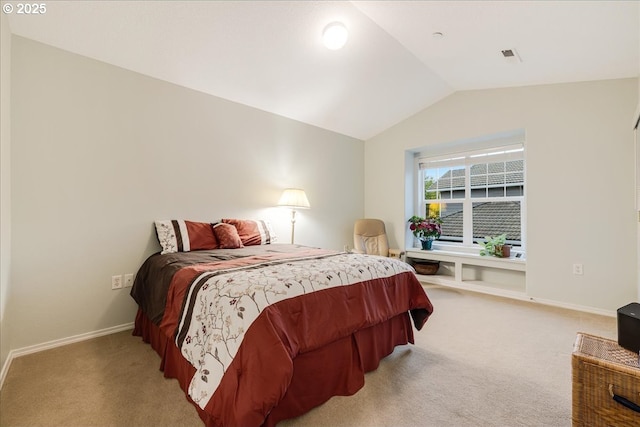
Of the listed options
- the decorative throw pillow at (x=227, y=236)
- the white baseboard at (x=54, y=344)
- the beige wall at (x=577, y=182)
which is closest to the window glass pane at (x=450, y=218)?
the beige wall at (x=577, y=182)

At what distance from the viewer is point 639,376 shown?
1083 mm

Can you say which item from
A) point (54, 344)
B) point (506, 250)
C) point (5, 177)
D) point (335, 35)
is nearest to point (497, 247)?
point (506, 250)

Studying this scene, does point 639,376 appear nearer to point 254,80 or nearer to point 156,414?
point 156,414

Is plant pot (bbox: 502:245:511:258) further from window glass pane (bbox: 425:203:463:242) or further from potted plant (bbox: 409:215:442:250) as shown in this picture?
potted plant (bbox: 409:215:442:250)

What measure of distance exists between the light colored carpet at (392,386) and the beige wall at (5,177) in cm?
32

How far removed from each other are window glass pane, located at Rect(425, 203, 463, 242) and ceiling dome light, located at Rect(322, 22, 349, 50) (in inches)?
119

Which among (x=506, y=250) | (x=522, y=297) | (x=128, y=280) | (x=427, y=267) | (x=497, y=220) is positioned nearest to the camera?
(x=128, y=280)

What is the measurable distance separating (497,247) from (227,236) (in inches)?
133

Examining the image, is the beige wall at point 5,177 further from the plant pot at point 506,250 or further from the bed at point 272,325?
the plant pot at point 506,250

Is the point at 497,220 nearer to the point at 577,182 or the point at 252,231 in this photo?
the point at 577,182

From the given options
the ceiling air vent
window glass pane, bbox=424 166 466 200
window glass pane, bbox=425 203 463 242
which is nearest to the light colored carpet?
window glass pane, bbox=425 203 463 242

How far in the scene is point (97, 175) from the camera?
248cm

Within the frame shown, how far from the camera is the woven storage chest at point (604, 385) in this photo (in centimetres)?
111

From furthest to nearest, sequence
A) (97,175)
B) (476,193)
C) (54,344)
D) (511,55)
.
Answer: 1. (476,193)
2. (511,55)
3. (97,175)
4. (54,344)
